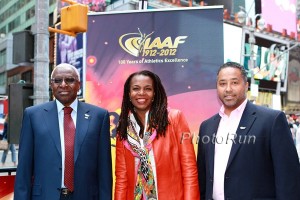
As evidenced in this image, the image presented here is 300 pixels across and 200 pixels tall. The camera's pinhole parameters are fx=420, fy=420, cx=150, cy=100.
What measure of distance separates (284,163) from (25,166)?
6.64ft

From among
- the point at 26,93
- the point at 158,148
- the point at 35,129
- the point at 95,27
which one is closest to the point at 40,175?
the point at 35,129

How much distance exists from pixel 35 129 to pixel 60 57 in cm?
3046

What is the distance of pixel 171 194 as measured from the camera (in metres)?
3.43

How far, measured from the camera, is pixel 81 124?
11.5 feet

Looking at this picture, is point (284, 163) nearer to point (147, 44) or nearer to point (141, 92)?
point (141, 92)

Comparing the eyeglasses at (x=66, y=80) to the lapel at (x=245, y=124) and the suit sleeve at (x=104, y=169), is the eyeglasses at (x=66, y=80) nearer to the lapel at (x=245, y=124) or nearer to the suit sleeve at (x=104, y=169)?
the suit sleeve at (x=104, y=169)

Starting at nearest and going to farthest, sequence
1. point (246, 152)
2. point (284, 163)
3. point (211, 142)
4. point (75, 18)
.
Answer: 1. point (284, 163)
2. point (246, 152)
3. point (211, 142)
4. point (75, 18)

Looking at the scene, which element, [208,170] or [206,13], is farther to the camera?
[206,13]

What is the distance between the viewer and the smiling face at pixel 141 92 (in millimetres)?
3529

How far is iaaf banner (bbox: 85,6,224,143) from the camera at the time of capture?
534cm

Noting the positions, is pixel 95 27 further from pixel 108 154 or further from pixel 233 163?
pixel 233 163

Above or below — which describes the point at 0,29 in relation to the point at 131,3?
above

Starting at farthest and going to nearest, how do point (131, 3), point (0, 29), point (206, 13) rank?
point (0, 29) → point (131, 3) → point (206, 13)

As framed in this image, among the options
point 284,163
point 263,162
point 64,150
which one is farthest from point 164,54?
point 284,163
